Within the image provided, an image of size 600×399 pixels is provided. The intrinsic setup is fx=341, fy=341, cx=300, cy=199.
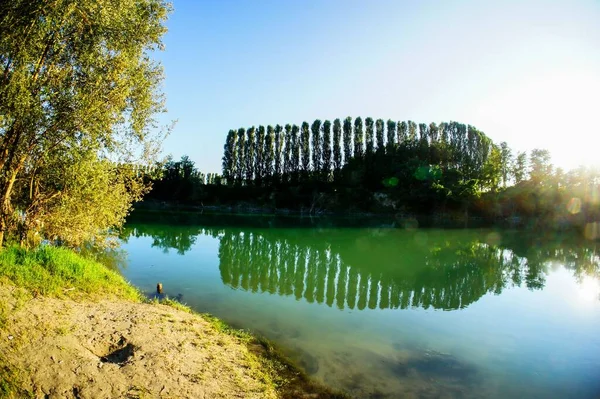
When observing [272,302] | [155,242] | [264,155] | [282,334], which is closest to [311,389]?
[282,334]

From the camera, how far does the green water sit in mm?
7781

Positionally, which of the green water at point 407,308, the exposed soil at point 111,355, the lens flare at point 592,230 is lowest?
the green water at point 407,308

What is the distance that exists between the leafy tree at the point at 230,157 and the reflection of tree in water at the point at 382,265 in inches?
2282

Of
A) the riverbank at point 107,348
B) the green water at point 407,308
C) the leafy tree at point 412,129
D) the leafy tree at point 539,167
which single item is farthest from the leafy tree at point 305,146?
the riverbank at point 107,348

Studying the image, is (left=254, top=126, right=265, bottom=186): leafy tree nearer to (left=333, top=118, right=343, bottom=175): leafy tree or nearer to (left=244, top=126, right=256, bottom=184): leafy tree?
(left=244, top=126, right=256, bottom=184): leafy tree

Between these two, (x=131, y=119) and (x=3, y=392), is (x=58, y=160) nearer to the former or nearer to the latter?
(x=131, y=119)

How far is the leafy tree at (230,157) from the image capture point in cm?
8975

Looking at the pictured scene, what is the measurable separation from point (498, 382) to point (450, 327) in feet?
11.3

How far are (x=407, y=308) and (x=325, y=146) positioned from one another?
72.9m

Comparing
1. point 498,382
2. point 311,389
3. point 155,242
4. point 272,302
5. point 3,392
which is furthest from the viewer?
point 155,242

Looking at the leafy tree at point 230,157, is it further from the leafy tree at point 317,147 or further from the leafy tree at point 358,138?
the leafy tree at point 358,138

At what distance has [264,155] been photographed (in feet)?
286

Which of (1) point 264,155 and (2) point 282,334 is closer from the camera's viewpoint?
(2) point 282,334

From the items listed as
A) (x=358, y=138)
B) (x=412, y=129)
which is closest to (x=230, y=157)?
(x=358, y=138)
